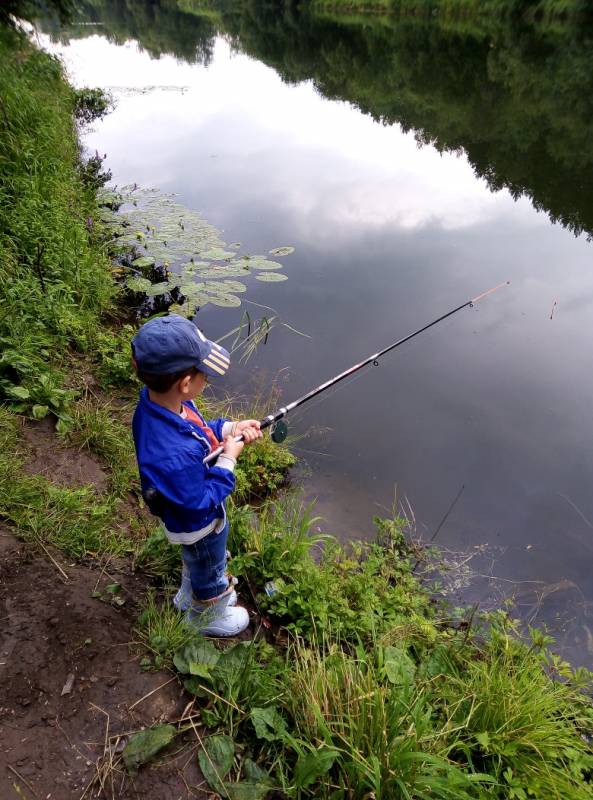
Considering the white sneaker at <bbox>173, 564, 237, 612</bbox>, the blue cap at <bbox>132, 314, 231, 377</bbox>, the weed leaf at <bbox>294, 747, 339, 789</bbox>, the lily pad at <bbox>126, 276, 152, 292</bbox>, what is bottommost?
the lily pad at <bbox>126, 276, 152, 292</bbox>

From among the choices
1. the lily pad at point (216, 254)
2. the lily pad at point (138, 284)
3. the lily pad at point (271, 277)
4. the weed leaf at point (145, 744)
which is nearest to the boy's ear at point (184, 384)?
the weed leaf at point (145, 744)

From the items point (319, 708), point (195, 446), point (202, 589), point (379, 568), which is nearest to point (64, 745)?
point (202, 589)

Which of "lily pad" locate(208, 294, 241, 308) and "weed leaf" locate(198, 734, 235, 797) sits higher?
"weed leaf" locate(198, 734, 235, 797)

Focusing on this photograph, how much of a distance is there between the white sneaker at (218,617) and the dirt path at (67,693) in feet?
0.85

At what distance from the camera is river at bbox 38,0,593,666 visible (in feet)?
12.2

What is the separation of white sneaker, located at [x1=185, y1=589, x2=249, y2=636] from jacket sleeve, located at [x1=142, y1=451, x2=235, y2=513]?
A: 2.09 feet

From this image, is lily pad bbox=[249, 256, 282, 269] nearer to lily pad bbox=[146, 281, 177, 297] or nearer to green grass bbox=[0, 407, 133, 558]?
lily pad bbox=[146, 281, 177, 297]

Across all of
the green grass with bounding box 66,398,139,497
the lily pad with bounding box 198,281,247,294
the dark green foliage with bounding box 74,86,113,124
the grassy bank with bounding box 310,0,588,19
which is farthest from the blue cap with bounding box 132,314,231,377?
the grassy bank with bounding box 310,0,588,19

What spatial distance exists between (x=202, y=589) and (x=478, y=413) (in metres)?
3.19

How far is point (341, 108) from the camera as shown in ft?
50.0

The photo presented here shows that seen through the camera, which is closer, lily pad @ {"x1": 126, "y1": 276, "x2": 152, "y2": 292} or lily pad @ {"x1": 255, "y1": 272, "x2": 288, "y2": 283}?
lily pad @ {"x1": 126, "y1": 276, "x2": 152, "y2": 292}

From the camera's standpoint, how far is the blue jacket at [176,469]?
1.79 metres

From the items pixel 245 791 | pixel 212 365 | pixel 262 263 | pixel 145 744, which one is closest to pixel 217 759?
pixel 245 791

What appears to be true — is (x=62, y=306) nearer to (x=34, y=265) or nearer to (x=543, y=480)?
(x=34, y=265)
